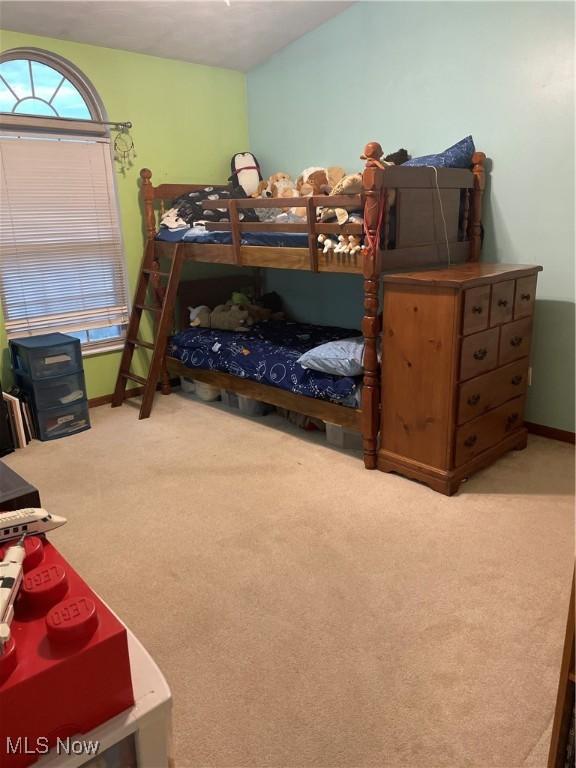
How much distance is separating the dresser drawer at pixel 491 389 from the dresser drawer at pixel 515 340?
0.04 m

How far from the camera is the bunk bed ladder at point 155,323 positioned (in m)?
3.83

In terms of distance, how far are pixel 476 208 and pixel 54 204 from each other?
260 cm

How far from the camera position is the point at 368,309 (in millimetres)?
2768

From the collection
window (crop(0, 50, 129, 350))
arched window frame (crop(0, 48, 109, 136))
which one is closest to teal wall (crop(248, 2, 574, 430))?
arched window frame (crop(0, 48, 109, 136))

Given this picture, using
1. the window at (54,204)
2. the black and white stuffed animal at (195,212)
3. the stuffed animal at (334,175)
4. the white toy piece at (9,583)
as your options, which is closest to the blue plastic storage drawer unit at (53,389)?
the window at (54,204)

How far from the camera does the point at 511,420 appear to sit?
3.03m

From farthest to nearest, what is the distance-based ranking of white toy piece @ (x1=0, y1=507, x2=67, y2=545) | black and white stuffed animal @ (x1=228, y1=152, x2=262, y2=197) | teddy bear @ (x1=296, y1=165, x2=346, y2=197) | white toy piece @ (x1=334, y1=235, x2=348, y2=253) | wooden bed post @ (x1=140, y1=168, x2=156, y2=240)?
black and white stuffed animal @ (x1=228, y1=152, x2=262, y2=197)
wooden bed post @ (x1=140, y1=168, x2=156, y2=240)
teddy bear @ (x1=296, y1=165, x2=346, y2=197)
white toy piece @ (x1=334, y1=235, x2=348, y2=253)
white toy piece @ (x1=0, y1=507, x2=67, y2=545)

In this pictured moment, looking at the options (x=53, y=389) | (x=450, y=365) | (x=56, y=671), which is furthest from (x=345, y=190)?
(x=56, y=671)

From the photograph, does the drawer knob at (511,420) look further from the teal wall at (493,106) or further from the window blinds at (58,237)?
the window blinds at (58,237)

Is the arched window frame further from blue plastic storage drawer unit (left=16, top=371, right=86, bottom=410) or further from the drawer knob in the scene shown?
the drawer knob

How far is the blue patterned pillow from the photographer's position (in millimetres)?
3088

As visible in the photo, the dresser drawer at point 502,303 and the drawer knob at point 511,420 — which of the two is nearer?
the dresser drawer at point 502,303

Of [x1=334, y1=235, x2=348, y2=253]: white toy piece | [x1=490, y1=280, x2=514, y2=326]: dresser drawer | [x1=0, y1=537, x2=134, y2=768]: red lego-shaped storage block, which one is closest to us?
[x1=0, y1=537, x2=134, y2=768]: red lego-shaped storage block

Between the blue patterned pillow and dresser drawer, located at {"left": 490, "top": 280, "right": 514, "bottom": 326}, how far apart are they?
2.61ft
